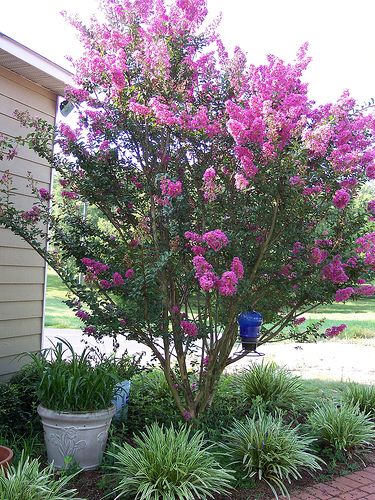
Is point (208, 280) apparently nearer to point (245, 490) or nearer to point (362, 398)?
point (245, 490)

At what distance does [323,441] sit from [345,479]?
1.52 ft

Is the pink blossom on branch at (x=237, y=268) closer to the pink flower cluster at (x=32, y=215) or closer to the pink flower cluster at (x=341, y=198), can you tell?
the pink flower cluster at (x=341, y=198)

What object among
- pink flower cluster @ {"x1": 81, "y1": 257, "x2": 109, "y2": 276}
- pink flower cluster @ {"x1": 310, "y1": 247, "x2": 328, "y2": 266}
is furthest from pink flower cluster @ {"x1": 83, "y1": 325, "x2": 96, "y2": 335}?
pink flower cluster @ {"x1": 310, "y1": 247, "x2": 328, "y2": 266}

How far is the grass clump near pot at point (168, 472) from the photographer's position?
2850 millimetres

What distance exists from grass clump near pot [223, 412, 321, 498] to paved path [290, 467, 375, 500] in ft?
0.38

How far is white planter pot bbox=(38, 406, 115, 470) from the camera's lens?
3.26m

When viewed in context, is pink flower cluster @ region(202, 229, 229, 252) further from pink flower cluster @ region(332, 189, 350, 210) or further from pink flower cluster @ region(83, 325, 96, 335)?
pink flower cluster @ region(83, 325, 96, 335)

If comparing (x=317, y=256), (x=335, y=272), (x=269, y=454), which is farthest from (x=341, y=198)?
(x=269, y=454)

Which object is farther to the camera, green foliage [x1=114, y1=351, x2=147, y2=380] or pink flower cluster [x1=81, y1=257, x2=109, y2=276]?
green foliage [x1=114, y1=351, x2=147, y2=380]

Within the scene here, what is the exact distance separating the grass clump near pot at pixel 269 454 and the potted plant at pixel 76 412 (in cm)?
88

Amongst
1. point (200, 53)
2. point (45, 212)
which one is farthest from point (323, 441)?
point (200, 53)

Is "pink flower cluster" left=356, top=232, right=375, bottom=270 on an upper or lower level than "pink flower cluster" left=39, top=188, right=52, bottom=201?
lower

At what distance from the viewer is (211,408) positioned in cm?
428

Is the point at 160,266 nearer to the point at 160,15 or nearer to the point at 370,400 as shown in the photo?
the point at 160,15
